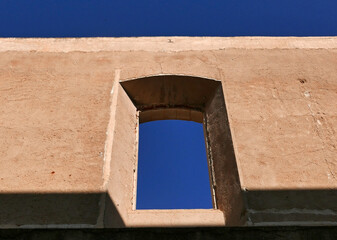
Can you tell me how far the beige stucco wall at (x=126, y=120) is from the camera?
2736mm

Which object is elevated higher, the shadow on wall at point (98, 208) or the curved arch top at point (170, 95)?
the curved arch top at point (170, 95)

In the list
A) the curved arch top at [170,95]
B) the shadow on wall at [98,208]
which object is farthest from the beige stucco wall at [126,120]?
the curved arch top at [170,95]

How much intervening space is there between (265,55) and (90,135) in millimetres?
2721

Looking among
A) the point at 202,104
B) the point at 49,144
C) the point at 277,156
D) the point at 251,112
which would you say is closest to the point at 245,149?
the point at 277,156

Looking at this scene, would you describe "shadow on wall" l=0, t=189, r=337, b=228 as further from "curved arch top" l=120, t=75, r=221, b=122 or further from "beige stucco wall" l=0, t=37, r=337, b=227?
"curved arch top" l=120, t=75, r=221, b=122

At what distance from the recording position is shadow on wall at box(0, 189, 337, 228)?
260 cm

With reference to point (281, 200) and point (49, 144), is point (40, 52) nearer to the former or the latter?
point (49, 144)

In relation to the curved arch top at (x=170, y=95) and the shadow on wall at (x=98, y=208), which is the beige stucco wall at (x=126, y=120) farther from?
the curved arch top at (x=170, y=95)

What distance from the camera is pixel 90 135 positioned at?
324 cm

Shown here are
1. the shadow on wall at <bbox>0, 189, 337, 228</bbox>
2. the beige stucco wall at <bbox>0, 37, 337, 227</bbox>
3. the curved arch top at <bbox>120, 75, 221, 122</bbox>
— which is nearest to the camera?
the shadow on wall at <bbox>0, 189, 337, 228</bbox>

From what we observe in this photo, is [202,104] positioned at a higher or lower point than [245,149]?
higher

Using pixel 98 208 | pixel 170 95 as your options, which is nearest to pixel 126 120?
pixel 170 95

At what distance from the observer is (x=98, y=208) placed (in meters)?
2.64

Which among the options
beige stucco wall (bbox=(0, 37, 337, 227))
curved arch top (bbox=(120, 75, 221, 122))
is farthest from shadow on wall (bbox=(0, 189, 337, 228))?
curved arch top (bbox=(120, 75, 221, 122))
